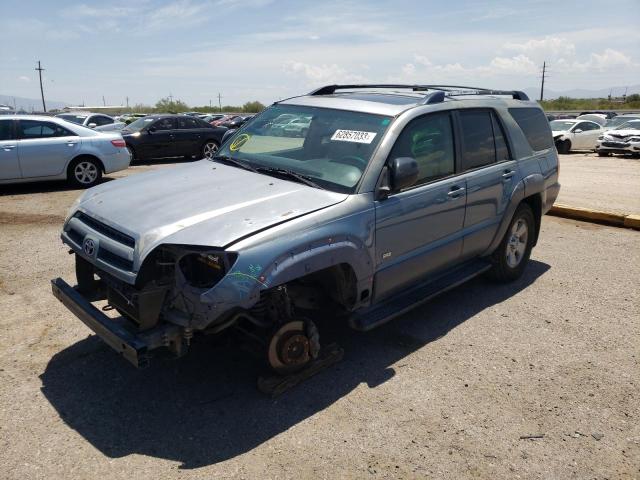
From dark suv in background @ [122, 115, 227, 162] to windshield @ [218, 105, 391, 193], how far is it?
38.1 feet

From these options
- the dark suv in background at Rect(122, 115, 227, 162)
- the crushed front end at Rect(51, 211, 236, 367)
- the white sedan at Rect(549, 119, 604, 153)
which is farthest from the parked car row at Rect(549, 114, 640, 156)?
the crushed front end at Rect(51, 211, 236, 367)

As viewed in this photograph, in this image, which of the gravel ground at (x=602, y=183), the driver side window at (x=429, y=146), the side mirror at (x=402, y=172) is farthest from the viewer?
the gravel ground at (x=602, y=183)

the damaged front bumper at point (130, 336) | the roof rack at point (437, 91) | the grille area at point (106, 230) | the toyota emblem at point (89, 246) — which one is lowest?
the damaged front bumper at point (130, 336)

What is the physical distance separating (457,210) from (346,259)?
143 cm

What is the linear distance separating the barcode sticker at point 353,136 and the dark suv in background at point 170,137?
12.4 meters

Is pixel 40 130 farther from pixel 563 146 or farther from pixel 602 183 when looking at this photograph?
pixel 563 146

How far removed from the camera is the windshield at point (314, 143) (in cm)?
380

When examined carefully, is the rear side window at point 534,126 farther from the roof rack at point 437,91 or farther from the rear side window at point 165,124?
the rear side window at point 165,124

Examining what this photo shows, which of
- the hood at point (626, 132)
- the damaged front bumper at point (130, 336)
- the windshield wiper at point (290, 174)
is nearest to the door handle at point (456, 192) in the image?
the windshield wiper at point (290, 174)

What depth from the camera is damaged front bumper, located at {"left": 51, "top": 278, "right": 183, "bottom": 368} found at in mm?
2938

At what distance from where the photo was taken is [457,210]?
4457mm

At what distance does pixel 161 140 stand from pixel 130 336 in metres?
13.8

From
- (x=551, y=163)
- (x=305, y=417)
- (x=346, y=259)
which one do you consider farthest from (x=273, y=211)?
(x=551, y=163)

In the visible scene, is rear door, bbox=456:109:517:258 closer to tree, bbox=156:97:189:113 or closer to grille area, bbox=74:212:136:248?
grille area, bbox=74:212:136:248
